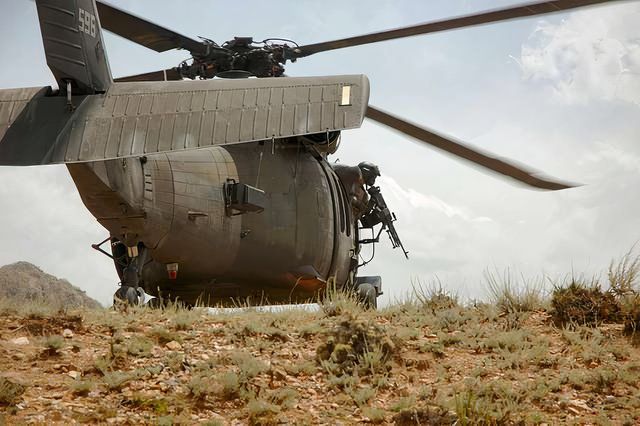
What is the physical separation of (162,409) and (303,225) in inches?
256

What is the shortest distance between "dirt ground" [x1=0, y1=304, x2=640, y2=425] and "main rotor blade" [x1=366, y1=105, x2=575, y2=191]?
82.8 inches

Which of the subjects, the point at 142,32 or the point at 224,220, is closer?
the point at 224,220

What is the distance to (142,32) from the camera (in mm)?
13539

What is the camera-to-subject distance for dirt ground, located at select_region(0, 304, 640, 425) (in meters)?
7.69

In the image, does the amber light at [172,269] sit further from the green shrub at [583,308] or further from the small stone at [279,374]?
the green shrub at [583,308]

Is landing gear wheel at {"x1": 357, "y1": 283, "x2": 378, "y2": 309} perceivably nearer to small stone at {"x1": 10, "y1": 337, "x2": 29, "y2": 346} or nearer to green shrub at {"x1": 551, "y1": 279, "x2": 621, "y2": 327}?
green shrub at {"x1": 551, "y1": 279, "x2": 621, "y2": 327}

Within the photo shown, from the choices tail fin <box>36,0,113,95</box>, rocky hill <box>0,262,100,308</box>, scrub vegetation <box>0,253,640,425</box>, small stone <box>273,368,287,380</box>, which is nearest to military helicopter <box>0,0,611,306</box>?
tail fin <box>36,0,113,95</box>

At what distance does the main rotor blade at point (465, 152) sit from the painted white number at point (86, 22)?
5516 mm

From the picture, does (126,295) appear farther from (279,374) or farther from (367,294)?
(367,294)

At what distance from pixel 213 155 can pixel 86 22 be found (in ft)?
12.1

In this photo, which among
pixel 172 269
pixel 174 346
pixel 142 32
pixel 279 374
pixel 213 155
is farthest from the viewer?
pixel 142 32

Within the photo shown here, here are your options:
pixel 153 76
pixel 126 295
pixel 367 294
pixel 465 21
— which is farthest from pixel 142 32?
pixel 367 294

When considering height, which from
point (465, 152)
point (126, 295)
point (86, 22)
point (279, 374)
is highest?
point (86, 22)

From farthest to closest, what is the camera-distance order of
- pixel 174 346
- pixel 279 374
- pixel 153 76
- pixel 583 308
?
pixel 153 76 < pixel 583 308 < pixel 174 346 < pixel 279 374
